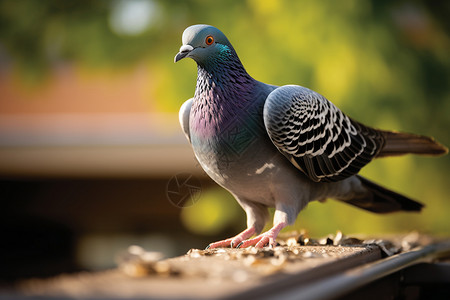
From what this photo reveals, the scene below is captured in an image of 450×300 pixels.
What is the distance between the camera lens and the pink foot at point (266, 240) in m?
2.22

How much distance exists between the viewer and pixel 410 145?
281cm

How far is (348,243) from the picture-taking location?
2486mm

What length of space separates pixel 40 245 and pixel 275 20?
7.22 meters

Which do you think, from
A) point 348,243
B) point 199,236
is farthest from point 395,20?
point 199,236

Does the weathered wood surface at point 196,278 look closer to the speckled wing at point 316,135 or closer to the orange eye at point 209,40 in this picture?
the speckled wing at point 316,135

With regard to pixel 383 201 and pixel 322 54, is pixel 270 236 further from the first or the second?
pixel 322 54

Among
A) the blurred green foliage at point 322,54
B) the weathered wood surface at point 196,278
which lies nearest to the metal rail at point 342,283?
the weathered wood surface at point 196,278

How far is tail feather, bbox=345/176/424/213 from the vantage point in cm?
290

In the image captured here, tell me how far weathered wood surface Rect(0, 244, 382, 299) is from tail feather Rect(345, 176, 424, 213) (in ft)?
3.58

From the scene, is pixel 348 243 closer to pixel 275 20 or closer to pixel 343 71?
pixel 343 71

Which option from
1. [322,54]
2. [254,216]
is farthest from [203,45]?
[322,54]

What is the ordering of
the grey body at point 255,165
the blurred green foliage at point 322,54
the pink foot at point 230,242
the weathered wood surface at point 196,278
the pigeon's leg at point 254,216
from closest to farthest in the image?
the weathered wood surface at point 196,278 → the grey body at point 255,165 → the pink foot at point 230,242 → the pigeon's leg at point 254,216 → the blurred green foliage at point 322,54

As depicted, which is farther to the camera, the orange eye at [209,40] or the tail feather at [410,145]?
the tail feather at [410,145]

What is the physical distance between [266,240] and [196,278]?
3.24ft
